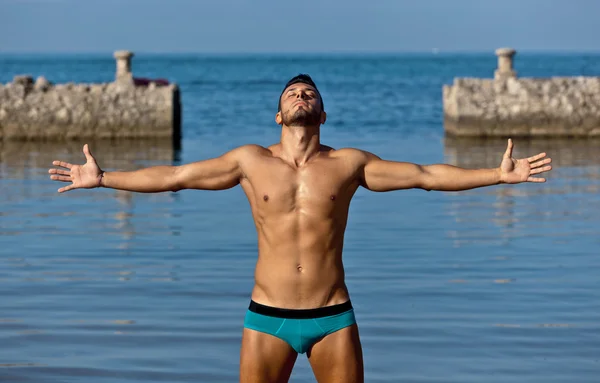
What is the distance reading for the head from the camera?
5.35 meters

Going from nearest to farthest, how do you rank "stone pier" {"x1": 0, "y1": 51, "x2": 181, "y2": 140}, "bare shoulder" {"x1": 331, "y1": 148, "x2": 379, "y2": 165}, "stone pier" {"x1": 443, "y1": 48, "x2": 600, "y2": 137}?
1. "bare shoulder" {"x1": 331, "y1": 148, "x2": 379, "y2": 165}
2. "stone pier" {"x1": 443, "y1": 48, "x2": 600, "y2": 137}
3. "stone pier" {"x1": 0, "y1": 51, "x2": 181, "y2": 140}

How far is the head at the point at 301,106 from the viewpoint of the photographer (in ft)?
17.5

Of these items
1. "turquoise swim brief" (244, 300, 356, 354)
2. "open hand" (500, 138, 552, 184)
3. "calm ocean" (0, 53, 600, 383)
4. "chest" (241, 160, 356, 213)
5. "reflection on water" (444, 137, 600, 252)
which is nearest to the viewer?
"turquoise swim brief" (244, 300, 356, 354)

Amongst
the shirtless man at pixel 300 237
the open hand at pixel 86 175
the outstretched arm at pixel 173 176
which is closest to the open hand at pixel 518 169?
the shirtless man at pixel 300 237

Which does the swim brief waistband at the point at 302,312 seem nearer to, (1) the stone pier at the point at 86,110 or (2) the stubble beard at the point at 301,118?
(2) the stubble beard at the point at 301,118

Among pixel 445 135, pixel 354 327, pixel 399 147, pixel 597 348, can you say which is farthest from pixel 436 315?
pixel 445 135

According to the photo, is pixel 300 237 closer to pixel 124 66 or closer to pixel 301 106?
pixel 301 106

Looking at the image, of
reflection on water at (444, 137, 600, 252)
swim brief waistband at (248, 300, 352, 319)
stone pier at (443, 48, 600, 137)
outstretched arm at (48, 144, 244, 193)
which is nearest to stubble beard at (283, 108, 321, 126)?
outstretched arm at (48, 144, 244, 193)

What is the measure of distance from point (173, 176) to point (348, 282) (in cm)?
597

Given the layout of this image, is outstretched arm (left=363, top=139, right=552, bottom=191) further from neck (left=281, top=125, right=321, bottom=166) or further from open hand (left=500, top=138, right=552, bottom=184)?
neck (left=281, top=125, right=321, bottom=166)

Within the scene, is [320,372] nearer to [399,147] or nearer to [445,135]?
[399,147]

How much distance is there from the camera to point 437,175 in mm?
5684

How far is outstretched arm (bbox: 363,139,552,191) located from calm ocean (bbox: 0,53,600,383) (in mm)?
2481

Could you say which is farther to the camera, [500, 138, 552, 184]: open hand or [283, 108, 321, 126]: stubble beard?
[500, 138, 552, 184]: open hand
